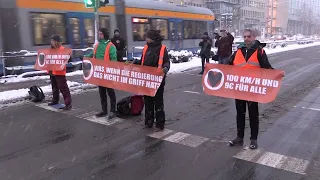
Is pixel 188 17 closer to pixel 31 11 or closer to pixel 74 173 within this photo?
pixel 31 11

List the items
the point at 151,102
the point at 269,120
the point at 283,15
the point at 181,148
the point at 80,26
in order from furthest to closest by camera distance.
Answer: the point at 283,15 < the point at 80,26 < the point at 269,120 < the point at 151,102 < the point at 181,148

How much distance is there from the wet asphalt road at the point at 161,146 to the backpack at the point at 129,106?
1.02 feet

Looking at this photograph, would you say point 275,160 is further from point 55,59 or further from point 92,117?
point 55,59

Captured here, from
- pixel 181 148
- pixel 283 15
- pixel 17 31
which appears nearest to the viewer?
pixel 181 148

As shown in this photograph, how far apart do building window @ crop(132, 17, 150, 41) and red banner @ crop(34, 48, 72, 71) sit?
1075 cm

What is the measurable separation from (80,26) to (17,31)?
3.23 metres

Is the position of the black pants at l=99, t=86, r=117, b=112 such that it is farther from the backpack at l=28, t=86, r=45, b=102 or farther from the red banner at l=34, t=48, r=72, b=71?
the backpack at l=28, t=86, r=45, b=102

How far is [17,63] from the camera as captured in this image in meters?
13.4

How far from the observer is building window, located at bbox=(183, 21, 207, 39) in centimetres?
2408

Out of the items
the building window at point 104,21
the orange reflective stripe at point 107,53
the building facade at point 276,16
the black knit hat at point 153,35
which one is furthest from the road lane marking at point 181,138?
the building facade at point 276,16

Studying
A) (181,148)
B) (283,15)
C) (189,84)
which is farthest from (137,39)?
(283,15)

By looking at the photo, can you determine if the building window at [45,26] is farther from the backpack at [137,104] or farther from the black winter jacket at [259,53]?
the black winter jacket at [259,53]

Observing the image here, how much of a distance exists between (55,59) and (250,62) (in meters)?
5.04

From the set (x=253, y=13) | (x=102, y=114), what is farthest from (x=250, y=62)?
(x=253, y=13)
